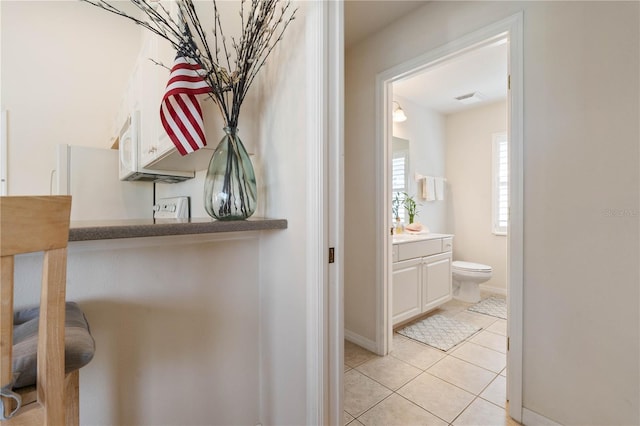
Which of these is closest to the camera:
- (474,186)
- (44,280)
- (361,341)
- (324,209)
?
(44,280)

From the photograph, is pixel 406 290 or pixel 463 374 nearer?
pixel 463 374

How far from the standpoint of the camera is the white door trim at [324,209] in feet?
3.25

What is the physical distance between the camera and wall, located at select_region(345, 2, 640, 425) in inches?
48.4

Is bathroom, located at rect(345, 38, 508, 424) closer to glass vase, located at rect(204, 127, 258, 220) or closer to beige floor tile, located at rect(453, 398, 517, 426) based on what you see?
beige floor tile, located at rect(453, 398, 517, 426)

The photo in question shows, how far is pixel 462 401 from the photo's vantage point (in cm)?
170

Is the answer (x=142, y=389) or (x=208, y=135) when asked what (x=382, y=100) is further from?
(x=142, y=389)

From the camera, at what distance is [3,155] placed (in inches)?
83.4

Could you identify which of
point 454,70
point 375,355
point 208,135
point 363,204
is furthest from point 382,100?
point 375,355

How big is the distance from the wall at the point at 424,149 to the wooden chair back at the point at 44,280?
3431 millimetres

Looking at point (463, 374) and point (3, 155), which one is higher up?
point (3, 155)

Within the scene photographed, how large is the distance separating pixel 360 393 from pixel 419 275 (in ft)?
4.30

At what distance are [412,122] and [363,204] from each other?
1982 mm

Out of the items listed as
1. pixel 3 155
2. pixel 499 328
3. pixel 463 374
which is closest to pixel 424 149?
pixel 499 328

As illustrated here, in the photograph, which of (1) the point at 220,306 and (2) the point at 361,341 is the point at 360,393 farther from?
(1) the point at 220,306
